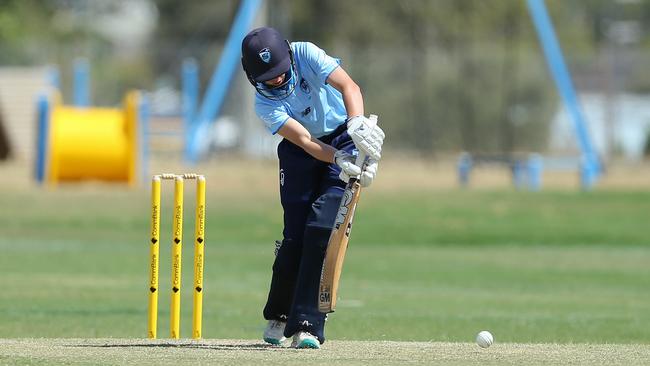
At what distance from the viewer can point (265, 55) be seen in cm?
827

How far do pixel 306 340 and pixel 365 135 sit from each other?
1.29m

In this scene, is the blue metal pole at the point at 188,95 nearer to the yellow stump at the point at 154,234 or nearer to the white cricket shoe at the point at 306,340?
the yellow stump at the point at 154,234

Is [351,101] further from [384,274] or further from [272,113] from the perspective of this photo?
[384,274]

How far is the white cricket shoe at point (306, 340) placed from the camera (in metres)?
8.48

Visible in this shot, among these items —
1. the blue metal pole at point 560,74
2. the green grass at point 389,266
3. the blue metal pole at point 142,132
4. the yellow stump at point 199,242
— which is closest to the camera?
the yellow stump at point 199,242

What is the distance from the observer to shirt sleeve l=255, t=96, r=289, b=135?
841cm

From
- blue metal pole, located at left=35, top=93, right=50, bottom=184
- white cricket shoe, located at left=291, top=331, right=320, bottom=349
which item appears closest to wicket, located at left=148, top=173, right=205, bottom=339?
white cricket shoe, located at left=291, top=331, right=320, bottom=349

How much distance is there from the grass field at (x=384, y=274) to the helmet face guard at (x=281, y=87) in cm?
152

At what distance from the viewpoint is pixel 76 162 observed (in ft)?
90.9

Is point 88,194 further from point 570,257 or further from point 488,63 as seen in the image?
point 488,63

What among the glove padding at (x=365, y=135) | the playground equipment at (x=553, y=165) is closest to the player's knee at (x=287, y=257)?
the glove padding at (x=365, y=135)

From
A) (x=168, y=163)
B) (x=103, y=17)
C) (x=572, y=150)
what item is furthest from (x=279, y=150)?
(x=103, y=17)

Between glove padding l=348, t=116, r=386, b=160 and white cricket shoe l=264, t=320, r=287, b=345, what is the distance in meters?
1.34

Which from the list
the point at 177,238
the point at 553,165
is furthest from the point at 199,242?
the point at 553,165
